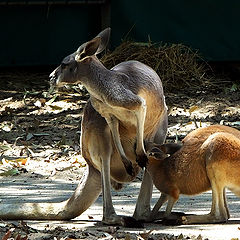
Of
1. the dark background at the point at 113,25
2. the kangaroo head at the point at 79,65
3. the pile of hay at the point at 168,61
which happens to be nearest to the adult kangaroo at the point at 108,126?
the kangaroo head at the point at 79,65

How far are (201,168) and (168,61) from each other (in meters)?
5.17

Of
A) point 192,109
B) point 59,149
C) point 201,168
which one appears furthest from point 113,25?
point 201,168

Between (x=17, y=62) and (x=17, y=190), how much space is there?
16.4 feet

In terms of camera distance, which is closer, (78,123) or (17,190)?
(17,190)

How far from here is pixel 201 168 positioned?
5.79m

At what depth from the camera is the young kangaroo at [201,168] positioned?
224 inches

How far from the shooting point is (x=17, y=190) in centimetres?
731

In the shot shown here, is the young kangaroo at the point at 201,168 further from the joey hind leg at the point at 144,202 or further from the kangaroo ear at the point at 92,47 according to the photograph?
the kangaroo ear at the point at 92,47

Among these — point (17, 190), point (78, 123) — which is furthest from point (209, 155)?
point (78, 123)

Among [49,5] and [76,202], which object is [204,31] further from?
[76,202]

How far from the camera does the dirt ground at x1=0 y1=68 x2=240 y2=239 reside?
557 cm

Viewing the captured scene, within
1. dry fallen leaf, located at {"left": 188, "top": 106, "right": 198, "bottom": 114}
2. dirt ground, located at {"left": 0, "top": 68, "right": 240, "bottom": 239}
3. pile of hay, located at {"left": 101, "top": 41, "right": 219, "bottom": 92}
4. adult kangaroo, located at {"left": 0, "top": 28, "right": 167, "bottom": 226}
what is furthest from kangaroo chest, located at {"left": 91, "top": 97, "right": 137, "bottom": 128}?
pile of hay, located at {"left": 101, "top": 41, "right": 219, "bottom": 92}

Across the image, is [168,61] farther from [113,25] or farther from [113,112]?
[113,112]

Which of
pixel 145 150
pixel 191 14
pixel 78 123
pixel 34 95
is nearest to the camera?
pixel 145 150
